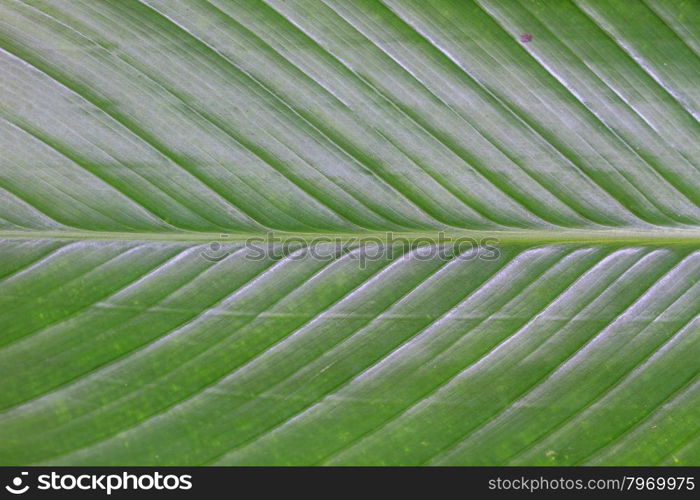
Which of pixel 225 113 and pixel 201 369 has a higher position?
pixel 225 113

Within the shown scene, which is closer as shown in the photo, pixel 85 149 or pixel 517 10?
Answer: pixel 85 149

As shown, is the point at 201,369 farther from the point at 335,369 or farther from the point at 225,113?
the point at 225,113

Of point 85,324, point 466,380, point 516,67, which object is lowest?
point 466,380

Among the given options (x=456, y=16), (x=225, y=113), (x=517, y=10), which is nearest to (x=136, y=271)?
(x=225, y=113)
